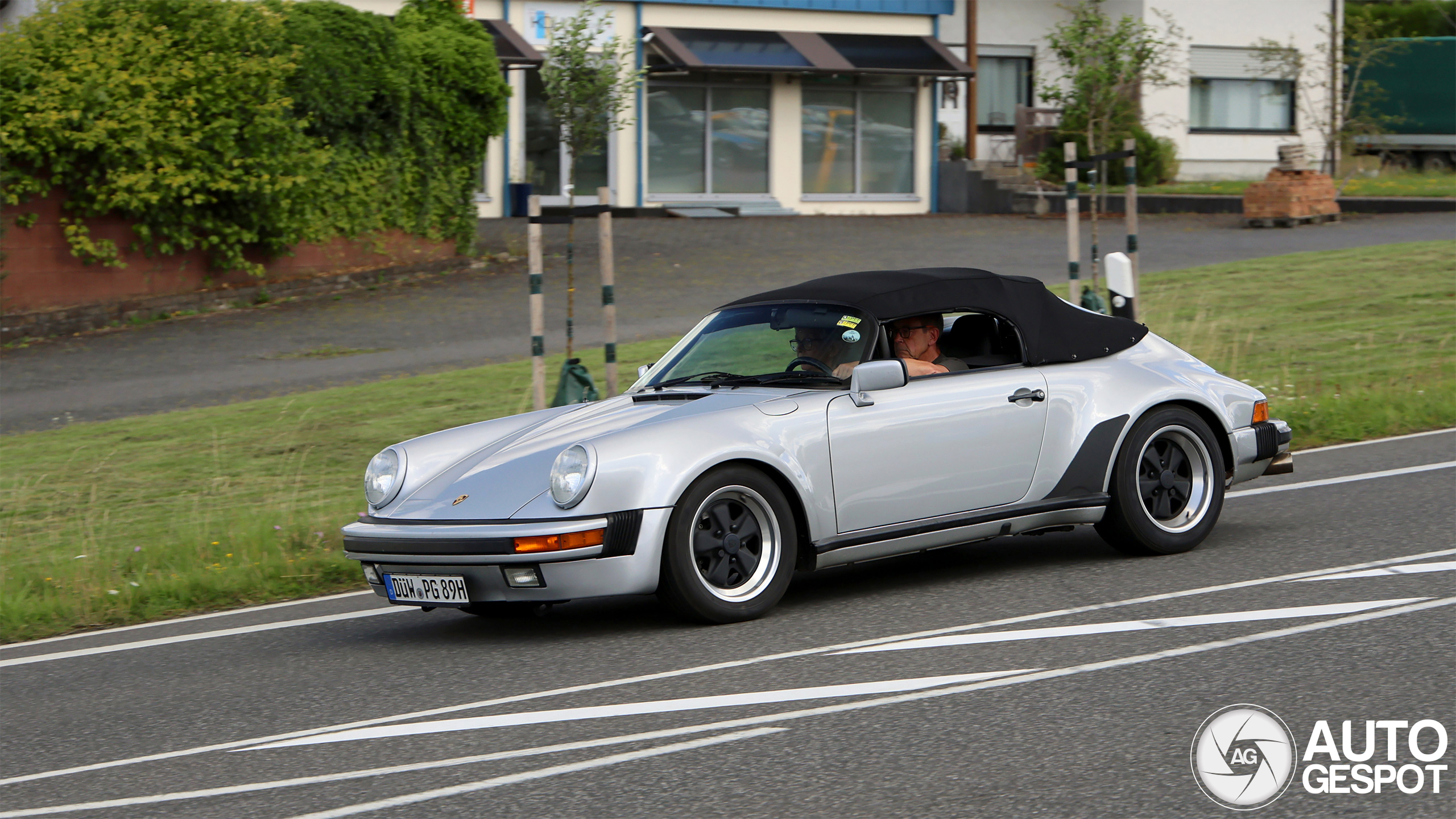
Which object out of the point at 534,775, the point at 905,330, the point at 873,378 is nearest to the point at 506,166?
the point at 905,330

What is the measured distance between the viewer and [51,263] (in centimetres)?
1944

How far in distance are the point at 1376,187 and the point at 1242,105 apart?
10575mm

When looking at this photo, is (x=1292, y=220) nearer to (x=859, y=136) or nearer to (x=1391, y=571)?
(x=859, y=136)

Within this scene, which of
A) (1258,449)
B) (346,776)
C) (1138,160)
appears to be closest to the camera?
(346,776)

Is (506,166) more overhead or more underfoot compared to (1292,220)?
more overhead

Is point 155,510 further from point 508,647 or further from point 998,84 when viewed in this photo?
point 998,84

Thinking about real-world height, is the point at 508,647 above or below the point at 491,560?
below

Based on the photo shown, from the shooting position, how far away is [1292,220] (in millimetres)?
26750

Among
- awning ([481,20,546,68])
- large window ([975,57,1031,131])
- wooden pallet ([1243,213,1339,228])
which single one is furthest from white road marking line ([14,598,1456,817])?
large window ([975,57,1031,131])

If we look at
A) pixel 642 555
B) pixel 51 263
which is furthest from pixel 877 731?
pixel 51 263

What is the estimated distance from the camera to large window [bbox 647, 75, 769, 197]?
34500mm

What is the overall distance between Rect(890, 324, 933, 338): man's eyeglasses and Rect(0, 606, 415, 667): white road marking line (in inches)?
94.6

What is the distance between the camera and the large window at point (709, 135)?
3450 cm

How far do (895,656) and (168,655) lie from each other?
10.1ft
